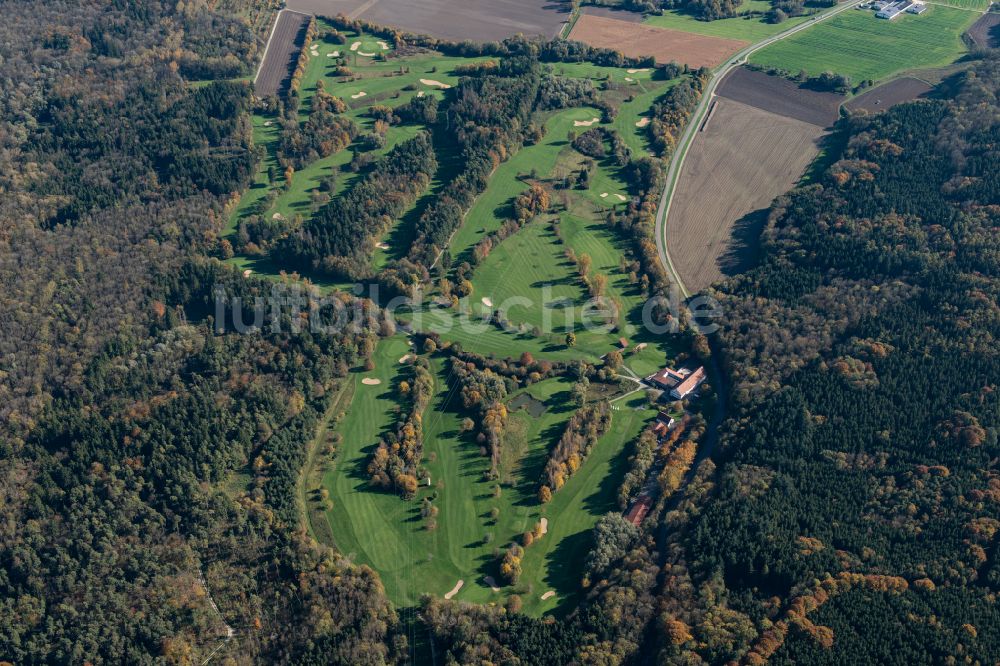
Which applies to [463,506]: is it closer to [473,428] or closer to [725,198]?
[473,428]

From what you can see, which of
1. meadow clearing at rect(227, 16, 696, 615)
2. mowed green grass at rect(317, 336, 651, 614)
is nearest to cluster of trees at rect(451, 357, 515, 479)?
meadow clearing at rect(227, 16, 696, 615)

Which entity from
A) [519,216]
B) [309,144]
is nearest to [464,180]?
[519,216]

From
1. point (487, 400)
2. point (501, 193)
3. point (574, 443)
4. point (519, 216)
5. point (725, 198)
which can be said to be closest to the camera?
point (574, 443)

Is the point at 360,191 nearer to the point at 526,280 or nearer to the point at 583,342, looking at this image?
the point at 526,280

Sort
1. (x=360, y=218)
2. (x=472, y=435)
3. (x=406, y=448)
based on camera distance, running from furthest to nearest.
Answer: (x=360, y=218), (x=472, y=435), (x=406, y=448)

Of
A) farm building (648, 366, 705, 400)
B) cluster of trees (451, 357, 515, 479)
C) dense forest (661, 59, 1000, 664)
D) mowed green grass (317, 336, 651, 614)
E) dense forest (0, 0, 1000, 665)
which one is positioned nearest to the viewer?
dense forest (661, 59, 1000, 664)

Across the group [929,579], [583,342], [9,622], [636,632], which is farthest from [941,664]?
[9,622]

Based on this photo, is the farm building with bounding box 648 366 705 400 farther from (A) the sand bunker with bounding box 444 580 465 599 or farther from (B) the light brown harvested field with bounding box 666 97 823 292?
(A) the sand bunker with bounding box 444 580 465 599

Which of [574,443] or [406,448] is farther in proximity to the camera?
[406,448]
